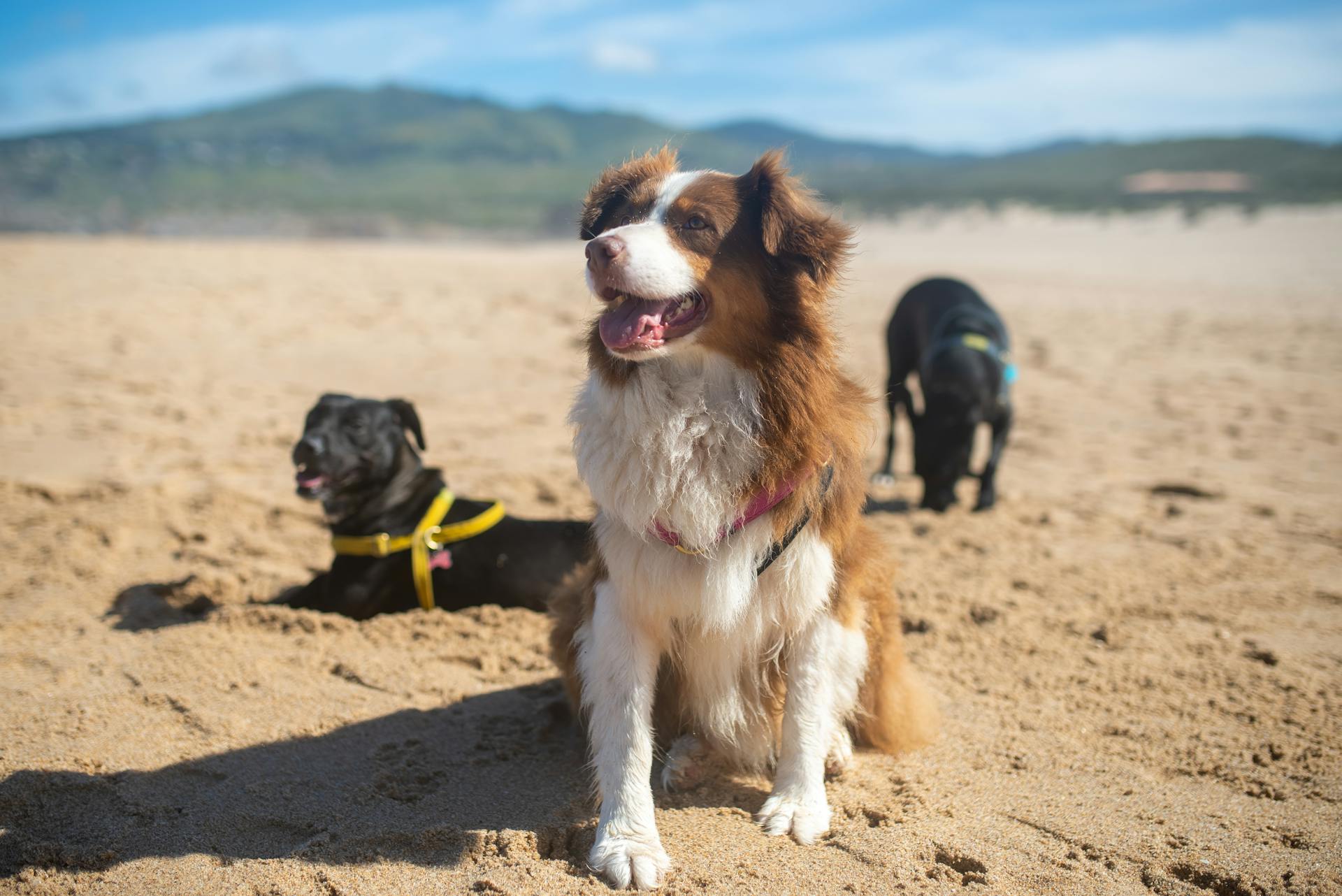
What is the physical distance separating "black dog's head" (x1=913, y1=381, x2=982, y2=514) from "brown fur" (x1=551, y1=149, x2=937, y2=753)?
3.63 metres

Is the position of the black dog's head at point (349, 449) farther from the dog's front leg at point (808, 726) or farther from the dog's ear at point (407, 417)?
the dog's front leg at point (808, 726)

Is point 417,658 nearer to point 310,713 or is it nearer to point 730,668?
point 310,713

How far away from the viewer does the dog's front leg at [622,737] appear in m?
2.54

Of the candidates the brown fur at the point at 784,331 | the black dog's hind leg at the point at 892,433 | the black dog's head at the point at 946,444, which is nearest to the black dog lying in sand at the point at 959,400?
the black dog's head at the point at 946,444

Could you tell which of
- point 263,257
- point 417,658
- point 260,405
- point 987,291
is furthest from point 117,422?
point 987,291

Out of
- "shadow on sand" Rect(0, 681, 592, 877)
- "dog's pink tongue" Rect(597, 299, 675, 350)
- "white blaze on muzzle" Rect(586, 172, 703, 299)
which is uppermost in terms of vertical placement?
"white blaze on muzzle" Rect(586, 172, 703, 299)

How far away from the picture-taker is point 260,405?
784 cm

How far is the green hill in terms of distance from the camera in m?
43.4

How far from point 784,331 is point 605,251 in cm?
58

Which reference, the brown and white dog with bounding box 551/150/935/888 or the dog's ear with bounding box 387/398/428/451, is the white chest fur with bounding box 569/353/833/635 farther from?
the dog's ear with bounding box 387/398/428/451

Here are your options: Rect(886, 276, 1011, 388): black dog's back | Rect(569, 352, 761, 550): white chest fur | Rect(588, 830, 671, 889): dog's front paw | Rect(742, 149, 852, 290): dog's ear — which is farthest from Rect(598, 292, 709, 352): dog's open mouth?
Rect(886, 276, 1011, 388): black dog's back

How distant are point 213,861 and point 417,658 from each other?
4.76 ft

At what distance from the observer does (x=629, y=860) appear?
8.27 feet

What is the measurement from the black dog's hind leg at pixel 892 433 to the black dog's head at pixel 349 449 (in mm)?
3818
